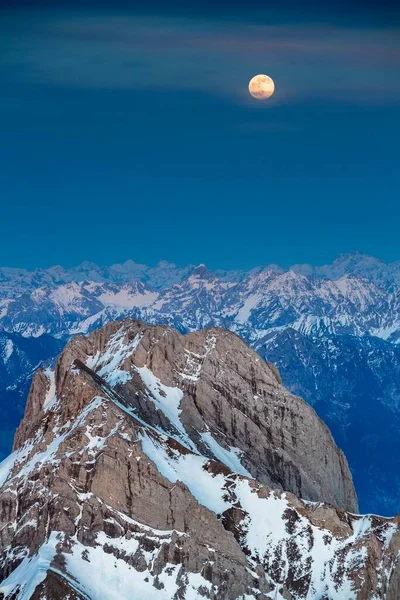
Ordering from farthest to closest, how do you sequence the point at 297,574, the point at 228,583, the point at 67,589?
the point at 297,574 < the point at 228,583 < the point at 67,589

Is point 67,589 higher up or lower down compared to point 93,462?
lower down

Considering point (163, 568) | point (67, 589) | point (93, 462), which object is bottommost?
point (67, 589)

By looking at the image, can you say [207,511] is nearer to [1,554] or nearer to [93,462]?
[93,462]

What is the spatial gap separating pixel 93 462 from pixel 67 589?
30.5m

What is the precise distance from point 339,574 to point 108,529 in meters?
47.6

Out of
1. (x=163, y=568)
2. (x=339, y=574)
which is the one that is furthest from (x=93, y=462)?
(x=339, y=574)

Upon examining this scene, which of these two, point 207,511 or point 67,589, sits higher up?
point 207,511

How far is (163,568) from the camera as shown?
182m

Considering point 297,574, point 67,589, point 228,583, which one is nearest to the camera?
point 67,589

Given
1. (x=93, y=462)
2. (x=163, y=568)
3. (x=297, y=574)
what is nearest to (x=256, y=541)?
(x=297, y=574)

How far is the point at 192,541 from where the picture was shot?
7215 inches

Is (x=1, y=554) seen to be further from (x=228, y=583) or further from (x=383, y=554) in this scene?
(x=383, y=554)

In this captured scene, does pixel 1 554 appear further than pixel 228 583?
Yes

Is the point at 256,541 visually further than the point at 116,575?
Yes
